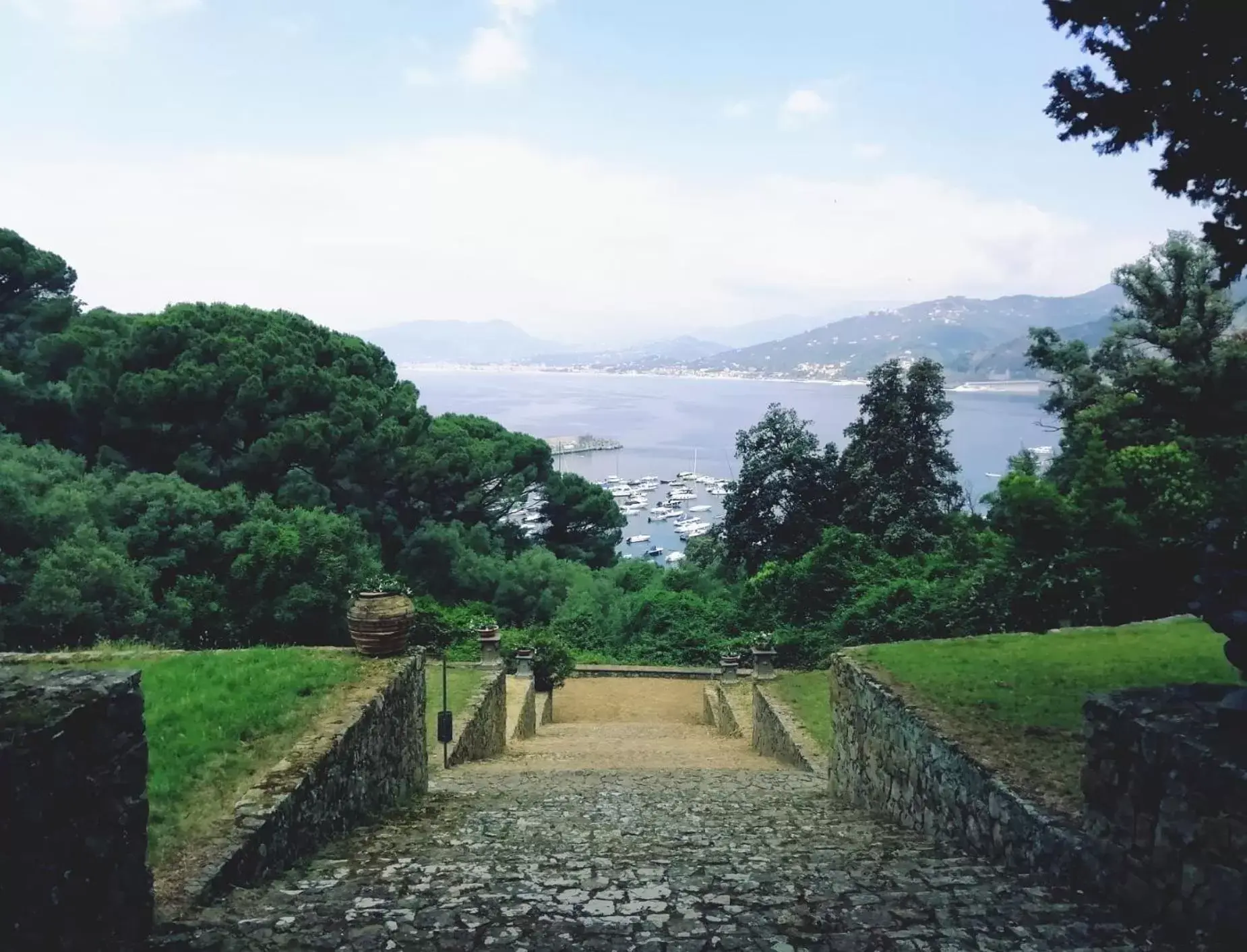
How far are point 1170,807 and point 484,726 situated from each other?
1060 centimetres

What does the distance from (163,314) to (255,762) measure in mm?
23806

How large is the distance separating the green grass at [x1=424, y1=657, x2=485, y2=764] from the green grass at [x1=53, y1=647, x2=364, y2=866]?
8.02 ft

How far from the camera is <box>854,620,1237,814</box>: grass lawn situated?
18.9 feet

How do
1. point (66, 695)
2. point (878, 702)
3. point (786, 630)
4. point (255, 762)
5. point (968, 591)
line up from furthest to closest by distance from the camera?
point (786, 630) → point (968, 591) → point (878, 702) → point (255, 762) → point (66, 695)

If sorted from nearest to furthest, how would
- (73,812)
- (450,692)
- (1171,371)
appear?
1. (73,812)
2. (450,692)
3. (1171,371)

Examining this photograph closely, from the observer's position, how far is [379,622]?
8172mm

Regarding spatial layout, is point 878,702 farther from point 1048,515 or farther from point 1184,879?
point 1048,515

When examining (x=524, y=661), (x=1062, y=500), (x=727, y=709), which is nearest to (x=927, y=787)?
(x=727, y=709)

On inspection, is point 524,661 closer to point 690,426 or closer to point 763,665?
point 763,665

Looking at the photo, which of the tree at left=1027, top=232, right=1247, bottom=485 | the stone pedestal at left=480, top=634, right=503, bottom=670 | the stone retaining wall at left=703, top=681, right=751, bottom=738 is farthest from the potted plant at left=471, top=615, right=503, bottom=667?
the tree at left=1027, top=232, right=1247, bottom=485

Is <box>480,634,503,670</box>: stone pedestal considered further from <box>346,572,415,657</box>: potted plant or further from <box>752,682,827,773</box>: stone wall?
<box>346,572,415,657</box>: potted plant

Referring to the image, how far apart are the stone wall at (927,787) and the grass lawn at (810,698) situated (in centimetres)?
210

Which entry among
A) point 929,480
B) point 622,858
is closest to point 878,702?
point 622,858

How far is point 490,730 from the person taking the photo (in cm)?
1339
